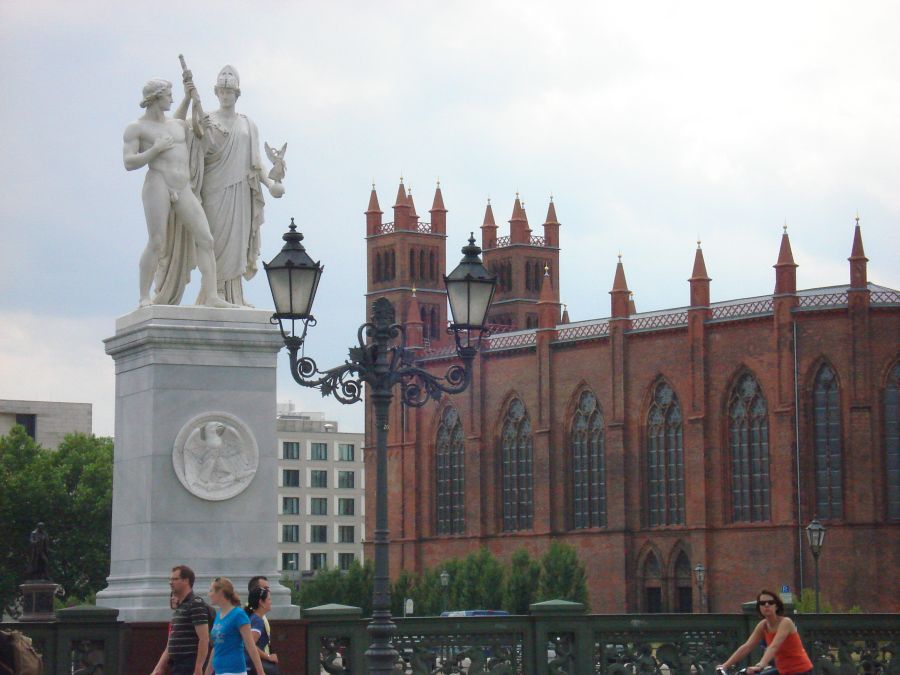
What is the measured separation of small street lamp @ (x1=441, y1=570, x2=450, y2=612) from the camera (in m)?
76.3

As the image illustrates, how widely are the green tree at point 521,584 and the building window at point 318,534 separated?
42.7 metres

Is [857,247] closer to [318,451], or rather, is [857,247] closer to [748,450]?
[748,450]

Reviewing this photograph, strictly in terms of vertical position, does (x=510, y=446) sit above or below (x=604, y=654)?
above

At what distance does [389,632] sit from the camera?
14438 millimetres

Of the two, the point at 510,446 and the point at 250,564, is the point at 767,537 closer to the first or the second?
the point at 510,446

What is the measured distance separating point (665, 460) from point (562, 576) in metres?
6.75

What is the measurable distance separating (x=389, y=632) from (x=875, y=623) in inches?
213

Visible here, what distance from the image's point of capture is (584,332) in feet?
269

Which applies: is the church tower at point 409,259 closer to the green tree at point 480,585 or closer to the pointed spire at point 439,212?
the pointed spire at point 439,212

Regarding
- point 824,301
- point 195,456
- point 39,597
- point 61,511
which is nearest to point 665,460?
point 824,301

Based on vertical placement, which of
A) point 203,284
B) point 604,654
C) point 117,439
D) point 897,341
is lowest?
point 604,654

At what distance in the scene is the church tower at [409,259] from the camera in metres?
103

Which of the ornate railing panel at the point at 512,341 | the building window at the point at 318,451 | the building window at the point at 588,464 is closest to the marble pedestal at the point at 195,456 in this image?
the building window at the point at 588,464

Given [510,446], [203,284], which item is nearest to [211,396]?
[203,284]
